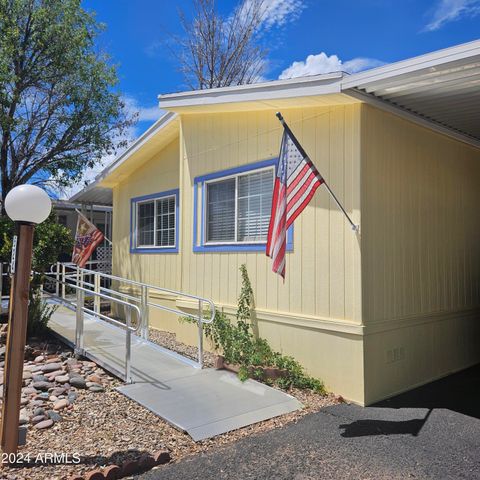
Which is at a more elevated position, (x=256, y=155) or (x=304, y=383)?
(x=256, y=155)

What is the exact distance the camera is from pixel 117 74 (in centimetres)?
1267

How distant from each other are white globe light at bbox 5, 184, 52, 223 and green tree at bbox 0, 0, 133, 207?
8.23 m

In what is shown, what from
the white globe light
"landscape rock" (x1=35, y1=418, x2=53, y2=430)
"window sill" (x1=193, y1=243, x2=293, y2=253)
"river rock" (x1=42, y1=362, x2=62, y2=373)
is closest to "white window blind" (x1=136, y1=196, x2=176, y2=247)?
"window sill" (x1=193, y1=243, x2=293, y2=253)

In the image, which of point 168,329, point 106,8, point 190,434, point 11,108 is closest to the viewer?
point 190,434

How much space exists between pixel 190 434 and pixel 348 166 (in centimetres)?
341

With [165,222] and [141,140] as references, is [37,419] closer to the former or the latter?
[165,222]

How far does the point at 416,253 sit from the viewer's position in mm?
5918

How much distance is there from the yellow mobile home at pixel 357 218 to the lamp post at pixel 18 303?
10.8 ft

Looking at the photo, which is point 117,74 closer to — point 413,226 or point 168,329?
point 168,329

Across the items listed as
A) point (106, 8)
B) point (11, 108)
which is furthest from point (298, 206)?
point (106, 8)

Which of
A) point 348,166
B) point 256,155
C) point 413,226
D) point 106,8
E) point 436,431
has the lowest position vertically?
point 436,431

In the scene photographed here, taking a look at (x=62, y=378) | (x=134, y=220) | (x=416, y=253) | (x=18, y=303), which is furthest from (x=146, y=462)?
(x=134, y=220)

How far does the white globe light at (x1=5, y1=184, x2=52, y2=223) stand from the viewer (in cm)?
361

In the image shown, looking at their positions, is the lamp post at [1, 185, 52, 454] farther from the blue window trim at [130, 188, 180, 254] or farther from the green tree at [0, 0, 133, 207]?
the green tree at [0, 0, 133, 207]
